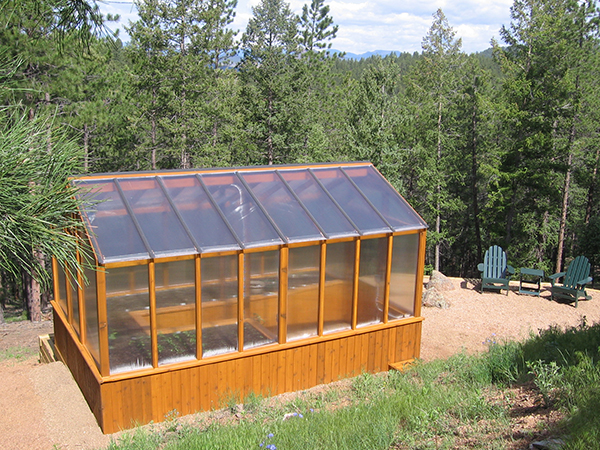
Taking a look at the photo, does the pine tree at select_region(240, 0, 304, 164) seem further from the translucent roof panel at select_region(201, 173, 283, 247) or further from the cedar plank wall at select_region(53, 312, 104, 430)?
the cedar plank wall at select_region(53, 312, 104, 430)

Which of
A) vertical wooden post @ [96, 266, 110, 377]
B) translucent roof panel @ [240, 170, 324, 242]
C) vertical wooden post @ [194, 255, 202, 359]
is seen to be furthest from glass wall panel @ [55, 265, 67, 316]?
translucent roof panel @ [240, 170, 324, 242]

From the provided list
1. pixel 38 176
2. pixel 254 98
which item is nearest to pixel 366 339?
pixel 38 176

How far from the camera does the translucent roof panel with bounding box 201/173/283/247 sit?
6855 mm

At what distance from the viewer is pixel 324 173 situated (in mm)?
8516

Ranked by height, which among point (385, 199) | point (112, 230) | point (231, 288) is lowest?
point (231, 288)

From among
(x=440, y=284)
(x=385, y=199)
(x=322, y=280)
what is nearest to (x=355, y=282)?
(x=322, y=280)

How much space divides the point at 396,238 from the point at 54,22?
5444 millimetres

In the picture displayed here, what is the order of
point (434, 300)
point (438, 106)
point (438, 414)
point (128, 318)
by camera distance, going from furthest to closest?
1. point (438, 106)
2. point (434, 300)
3. point (128, 318)
4. point (438, 414)

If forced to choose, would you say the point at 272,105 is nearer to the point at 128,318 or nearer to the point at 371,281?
the point at 371,281

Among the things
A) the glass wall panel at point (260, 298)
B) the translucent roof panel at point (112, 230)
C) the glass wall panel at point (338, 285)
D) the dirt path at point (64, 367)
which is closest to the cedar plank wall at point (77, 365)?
the dirt path at point (64, 367)

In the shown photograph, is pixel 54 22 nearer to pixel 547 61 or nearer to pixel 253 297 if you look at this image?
pixel 253 297

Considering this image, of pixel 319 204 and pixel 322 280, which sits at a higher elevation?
pixel 319 204

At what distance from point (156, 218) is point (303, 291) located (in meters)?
2.29

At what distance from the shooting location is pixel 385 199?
8328mm
